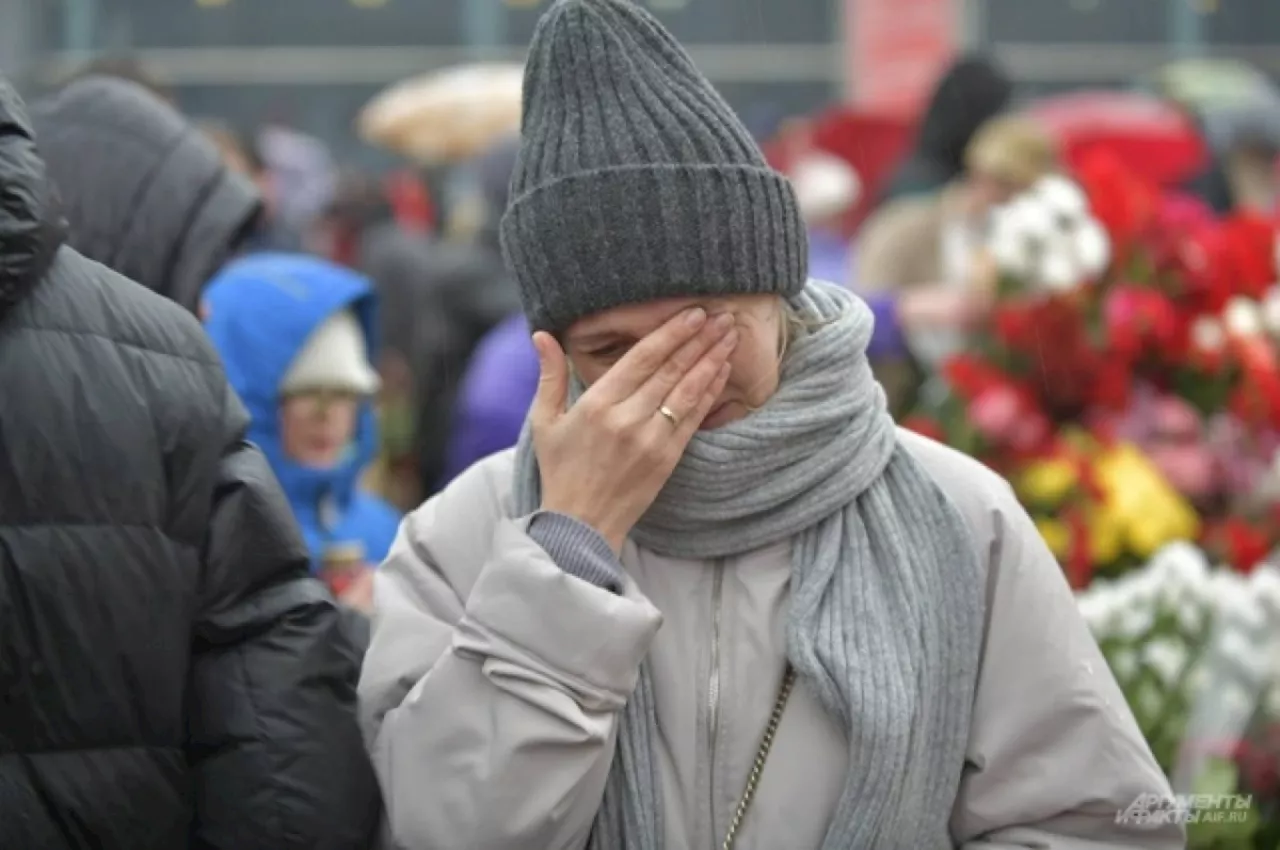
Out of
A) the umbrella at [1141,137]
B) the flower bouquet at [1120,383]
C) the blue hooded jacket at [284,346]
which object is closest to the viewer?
the blue hooded jacket at [284,346]

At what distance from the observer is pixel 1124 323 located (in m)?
4.65

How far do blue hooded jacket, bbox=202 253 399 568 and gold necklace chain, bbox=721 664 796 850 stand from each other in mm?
1785

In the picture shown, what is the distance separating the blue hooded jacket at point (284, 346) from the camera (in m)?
4.09

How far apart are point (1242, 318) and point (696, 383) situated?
2.80 metres

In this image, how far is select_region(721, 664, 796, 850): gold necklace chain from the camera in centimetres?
230

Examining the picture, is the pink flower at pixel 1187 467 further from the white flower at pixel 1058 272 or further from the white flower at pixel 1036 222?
the white flower at pixel 1036 222

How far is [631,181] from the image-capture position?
234 centimetres

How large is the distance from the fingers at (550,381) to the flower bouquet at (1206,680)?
128 centimetres

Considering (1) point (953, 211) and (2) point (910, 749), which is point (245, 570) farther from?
(1) point (953, 211)

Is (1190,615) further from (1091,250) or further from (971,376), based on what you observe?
(1091,250)

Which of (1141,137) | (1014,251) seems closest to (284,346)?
(1014,251)

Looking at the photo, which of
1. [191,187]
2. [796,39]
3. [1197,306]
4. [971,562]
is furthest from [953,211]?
[796,39]

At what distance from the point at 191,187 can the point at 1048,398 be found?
2.31 meters

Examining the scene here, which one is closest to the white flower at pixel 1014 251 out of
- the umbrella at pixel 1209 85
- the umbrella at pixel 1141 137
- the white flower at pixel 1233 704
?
the white flower at pixel 1233 704
